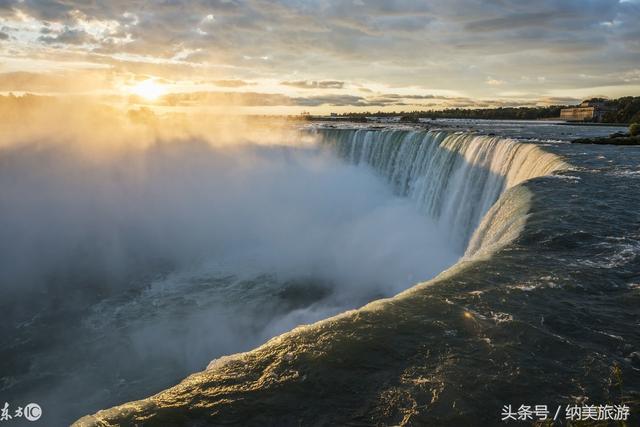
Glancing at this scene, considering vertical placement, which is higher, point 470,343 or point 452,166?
point 452,166

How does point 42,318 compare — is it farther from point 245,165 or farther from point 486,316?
point 245,165

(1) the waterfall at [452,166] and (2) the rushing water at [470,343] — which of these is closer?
(2) the rushing water at [470,343]

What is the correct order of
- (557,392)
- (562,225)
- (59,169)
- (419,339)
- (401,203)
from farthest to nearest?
(59,169)
(401,203)
(562,225)
(419,339)
(557,392)

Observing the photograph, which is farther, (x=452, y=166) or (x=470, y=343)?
(x=452, y=166)

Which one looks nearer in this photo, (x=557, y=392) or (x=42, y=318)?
(x=557, y=392)

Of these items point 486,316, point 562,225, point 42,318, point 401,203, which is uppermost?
point 562,225

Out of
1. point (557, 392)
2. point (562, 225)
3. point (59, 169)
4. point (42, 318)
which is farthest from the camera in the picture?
point (59, 169)

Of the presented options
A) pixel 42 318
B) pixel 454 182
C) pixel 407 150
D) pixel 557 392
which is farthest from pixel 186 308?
pixel 407 150

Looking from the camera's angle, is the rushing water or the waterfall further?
the waterfall
